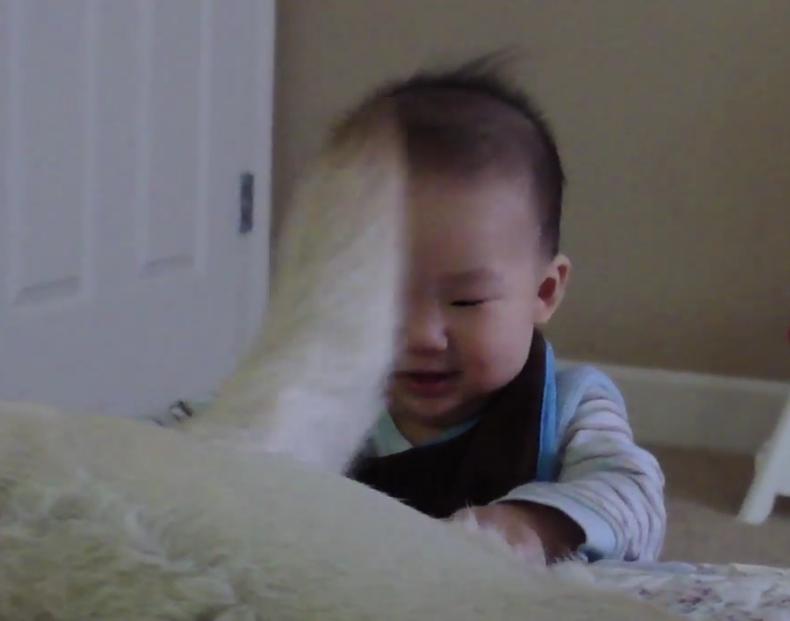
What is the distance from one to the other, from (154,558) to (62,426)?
0.06 metres

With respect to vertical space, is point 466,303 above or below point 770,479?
above

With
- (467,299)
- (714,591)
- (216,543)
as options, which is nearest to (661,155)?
(467,299)

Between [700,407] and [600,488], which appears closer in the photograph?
[600,488]

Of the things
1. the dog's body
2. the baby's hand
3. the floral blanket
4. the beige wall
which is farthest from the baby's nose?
the beige wall

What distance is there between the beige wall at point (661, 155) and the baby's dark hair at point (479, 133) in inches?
37.9

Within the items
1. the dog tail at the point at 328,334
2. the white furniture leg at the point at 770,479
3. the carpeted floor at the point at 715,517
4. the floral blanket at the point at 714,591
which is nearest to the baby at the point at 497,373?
the floral blanket at the point at 714,591

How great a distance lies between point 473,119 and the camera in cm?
82

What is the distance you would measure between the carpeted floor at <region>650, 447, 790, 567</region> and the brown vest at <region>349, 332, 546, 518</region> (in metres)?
0.54

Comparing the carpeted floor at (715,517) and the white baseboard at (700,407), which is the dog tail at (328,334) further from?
the white baseboard at (700,407)

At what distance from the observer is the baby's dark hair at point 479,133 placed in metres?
0.78

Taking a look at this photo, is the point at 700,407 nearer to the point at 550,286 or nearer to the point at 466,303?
the point at 550,286

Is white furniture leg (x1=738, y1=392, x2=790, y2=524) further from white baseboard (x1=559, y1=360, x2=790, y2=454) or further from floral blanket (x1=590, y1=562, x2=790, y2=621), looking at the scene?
floral blanket (x1=590, y1=562, x2=790, y2=621)

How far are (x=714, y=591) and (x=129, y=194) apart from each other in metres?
1.29

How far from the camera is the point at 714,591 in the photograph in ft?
1.76
